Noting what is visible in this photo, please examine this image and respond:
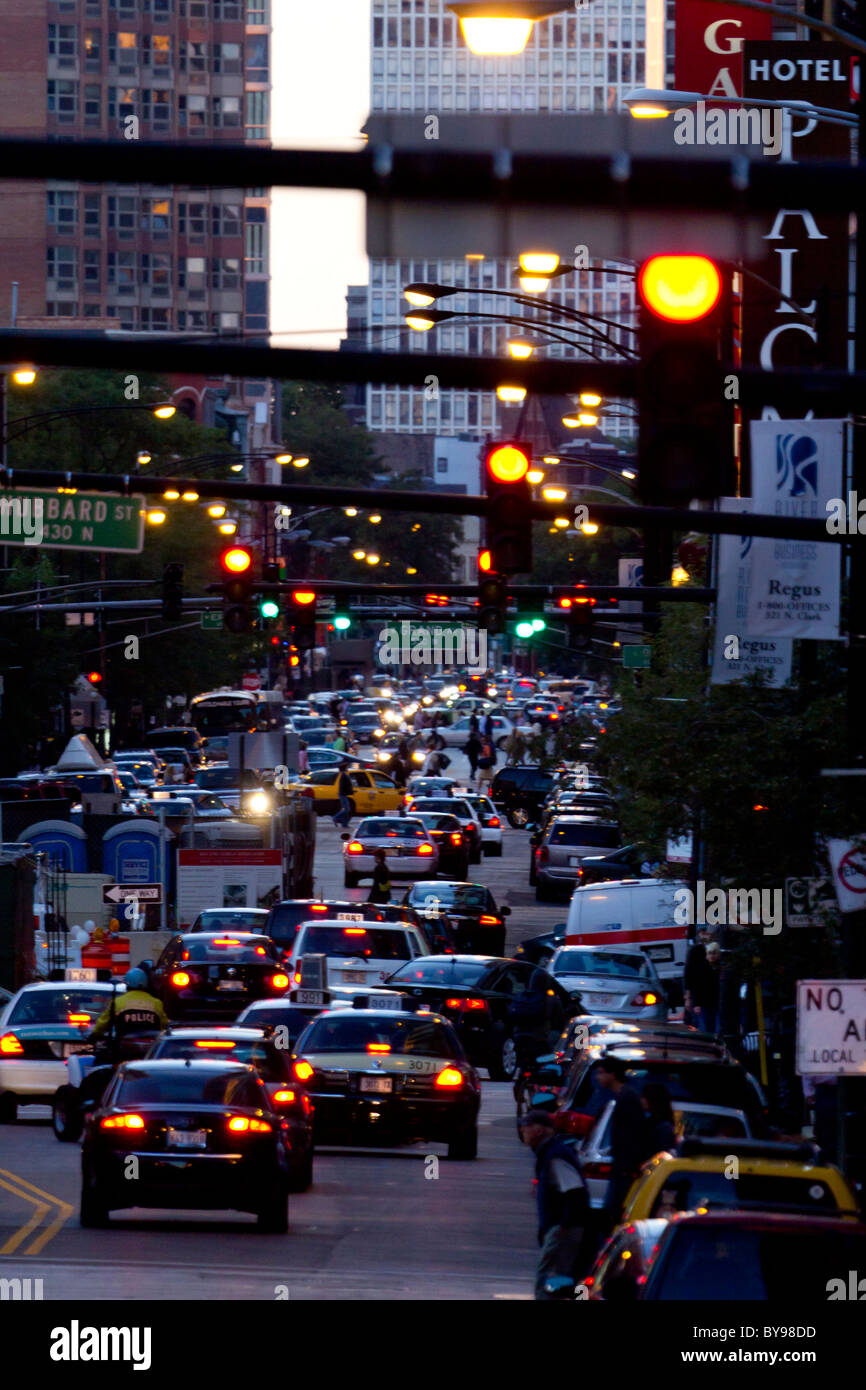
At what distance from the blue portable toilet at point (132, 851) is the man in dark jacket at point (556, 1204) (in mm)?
27402

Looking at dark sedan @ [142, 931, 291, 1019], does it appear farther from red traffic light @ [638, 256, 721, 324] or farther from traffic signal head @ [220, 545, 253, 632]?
red traffic light @ [638, 256, 721, 324]

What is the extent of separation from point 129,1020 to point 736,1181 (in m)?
11.6

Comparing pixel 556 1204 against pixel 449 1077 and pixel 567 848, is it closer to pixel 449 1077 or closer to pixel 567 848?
pixel 449 1077

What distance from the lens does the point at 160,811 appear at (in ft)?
141

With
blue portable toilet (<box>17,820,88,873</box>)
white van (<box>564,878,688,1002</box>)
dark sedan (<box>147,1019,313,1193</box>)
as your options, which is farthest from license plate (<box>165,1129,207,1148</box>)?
blue portable toilet (<box>17,820,88,873</box>)

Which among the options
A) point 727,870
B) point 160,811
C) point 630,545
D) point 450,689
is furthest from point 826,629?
point 450,689

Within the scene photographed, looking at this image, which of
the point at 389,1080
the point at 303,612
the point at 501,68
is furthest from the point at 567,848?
the point at 501,68

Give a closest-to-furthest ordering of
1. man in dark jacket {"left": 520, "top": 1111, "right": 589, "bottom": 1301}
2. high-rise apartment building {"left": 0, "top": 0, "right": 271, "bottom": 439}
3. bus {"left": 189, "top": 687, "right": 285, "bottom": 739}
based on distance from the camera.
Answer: man in dark jacket {"left": 520, "top": 1111, "right": 589, "bottom": 1301}, bus {"left": 189, "top": 687, "right": 285, "bottom": 739}, high-rise apartment building {"left": 0, "top": 0, "right": 271, "bottom": 439}

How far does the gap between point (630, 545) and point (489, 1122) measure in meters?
69.7

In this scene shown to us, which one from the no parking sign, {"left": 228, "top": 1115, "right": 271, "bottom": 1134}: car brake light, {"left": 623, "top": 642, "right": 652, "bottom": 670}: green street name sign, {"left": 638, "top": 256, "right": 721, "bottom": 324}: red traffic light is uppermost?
{"left": 638, "top": 256, "right": 721, "bottom": 324}: red traffic light

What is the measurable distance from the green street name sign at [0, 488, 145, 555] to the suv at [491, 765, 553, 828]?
1396 inches

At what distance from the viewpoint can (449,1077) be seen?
20891 millimetres

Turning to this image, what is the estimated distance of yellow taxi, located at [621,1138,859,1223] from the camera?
10.9 m

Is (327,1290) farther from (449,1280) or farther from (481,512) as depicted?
(481,512)
